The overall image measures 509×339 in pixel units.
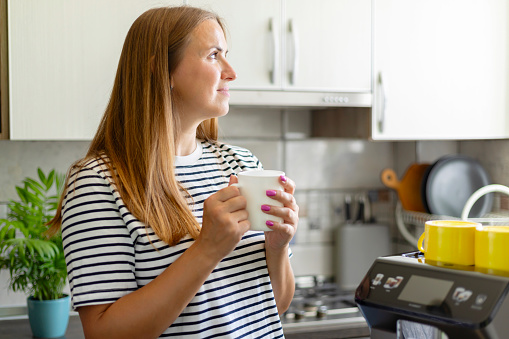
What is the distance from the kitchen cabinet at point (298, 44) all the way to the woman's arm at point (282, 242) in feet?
2.78

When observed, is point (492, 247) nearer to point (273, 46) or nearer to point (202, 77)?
point (202, 77)

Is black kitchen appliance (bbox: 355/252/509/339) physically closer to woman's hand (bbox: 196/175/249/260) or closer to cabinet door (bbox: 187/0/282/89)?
woman's hand (bbox: 196/175/249/260)

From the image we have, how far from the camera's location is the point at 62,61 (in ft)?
5.96

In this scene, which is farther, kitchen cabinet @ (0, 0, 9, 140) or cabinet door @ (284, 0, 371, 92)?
cabinet door @ (284, 0, 371, 92)

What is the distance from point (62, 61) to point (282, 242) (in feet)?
3.40

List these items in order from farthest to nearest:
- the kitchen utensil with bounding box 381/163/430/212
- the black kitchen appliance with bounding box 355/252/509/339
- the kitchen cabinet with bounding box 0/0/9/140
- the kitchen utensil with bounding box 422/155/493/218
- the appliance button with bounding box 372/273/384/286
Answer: the kitchen utensil with bounding box 381/163/430/212 → the kitchen utensil with bounding box 422/155/493/218 → the kitchen cabinet with bounding box 0/0/9/140 → the appliance button with bounding box 372/273/384/286 → the black kitchen appliance with bounding box 355/252/509/339

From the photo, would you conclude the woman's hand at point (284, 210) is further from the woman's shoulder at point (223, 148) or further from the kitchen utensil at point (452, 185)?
the kitchen utensil at point (452, 185)

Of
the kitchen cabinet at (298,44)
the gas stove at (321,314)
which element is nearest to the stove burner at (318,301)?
the gas stove at (321,314)

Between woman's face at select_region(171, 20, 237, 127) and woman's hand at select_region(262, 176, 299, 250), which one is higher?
woman's face at select_region(171, 20, 237, 127)

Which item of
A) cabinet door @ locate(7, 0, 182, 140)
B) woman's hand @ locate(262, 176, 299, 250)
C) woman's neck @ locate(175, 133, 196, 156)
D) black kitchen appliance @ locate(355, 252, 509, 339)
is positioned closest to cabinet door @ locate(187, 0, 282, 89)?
cabinet door @ locate(7, 0, 182, 140)

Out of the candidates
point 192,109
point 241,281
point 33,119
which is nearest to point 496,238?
point 241,281

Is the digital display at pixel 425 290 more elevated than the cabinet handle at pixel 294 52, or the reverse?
the cabinet handle at pixel 294 52

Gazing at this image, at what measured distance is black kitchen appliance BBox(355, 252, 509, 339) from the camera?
77 cm

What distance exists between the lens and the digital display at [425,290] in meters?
0.82
